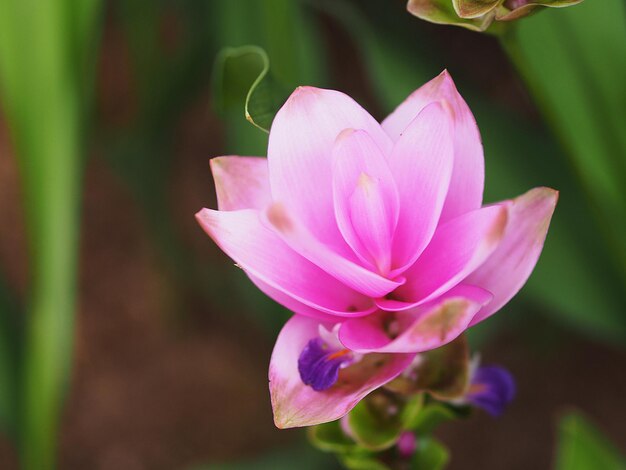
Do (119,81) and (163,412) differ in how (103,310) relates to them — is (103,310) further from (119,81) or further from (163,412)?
(119,81)

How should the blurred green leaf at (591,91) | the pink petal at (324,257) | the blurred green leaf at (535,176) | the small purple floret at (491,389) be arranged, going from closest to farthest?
the pink petal at (324,257) < the small purple floret at (491,389) < the blurred green leaf at (591,91) < the blurred green leaf at (535,176)

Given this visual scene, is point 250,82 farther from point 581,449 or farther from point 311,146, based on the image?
point 581,449

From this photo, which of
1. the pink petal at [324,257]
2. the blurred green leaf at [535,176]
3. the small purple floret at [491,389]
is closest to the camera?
the pink petal at [324,257]

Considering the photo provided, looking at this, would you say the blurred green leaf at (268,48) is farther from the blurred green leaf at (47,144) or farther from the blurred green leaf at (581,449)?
the blurred green leaf at (581,449)

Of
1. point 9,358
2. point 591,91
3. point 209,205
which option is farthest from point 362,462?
point 209,205

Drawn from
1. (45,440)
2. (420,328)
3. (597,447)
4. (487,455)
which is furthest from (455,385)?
(487,455)

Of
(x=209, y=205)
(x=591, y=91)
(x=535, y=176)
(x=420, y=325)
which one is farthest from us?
(x=209, y=205)

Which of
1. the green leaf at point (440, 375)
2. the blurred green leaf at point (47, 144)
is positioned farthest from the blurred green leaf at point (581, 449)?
the blurred green leaf at point (47, 144)

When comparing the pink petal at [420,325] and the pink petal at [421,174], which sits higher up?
the pink petal at [421,174]
